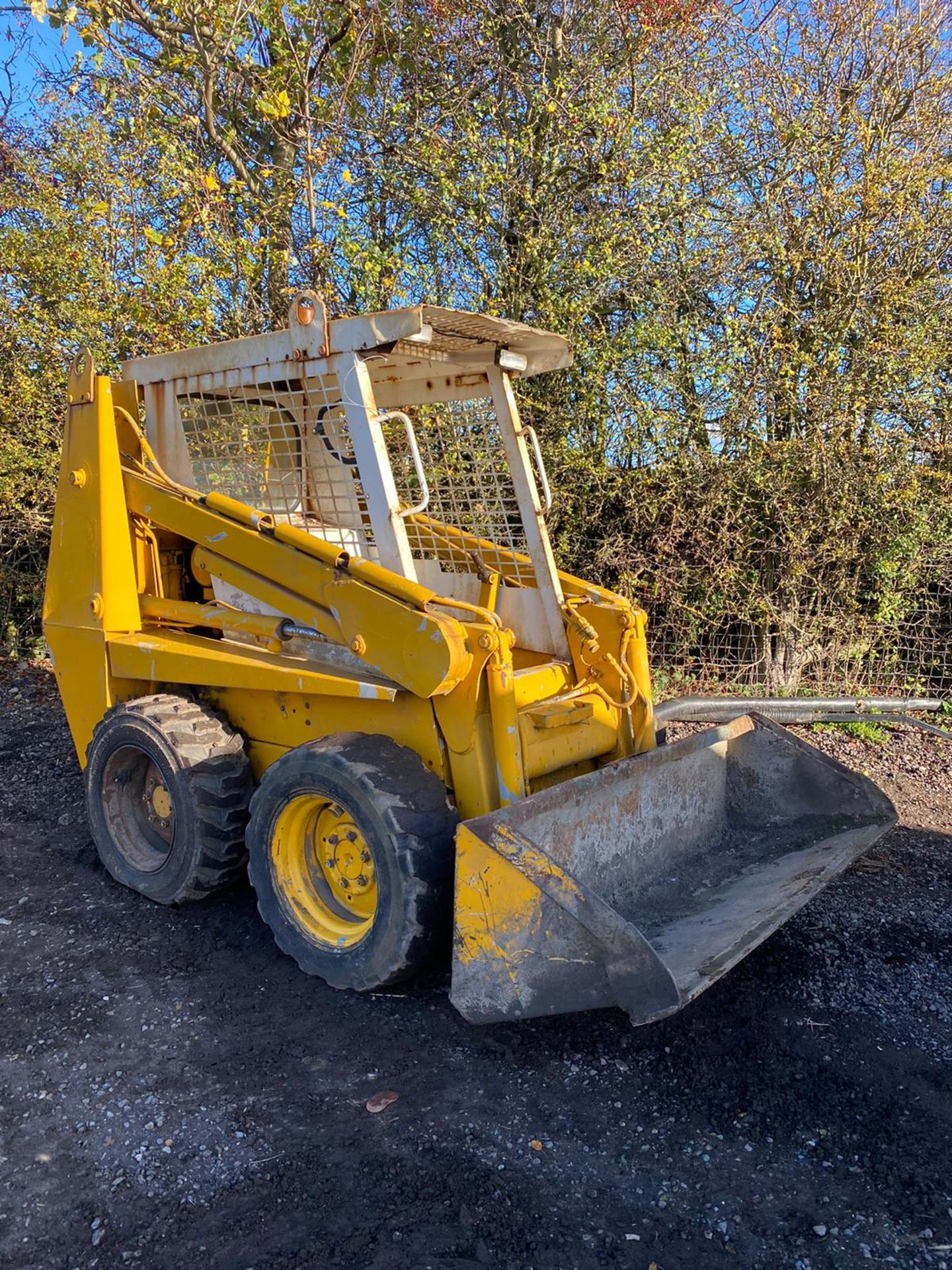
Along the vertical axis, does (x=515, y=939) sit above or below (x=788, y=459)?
below

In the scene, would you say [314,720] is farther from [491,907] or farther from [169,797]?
[491,907]

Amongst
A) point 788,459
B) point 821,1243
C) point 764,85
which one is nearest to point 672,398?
point 788,459

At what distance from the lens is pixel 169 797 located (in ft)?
13.7

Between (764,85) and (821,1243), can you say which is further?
(764,85)

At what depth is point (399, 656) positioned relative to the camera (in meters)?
3.32

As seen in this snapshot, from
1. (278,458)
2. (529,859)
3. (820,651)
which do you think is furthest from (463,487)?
(820,651)

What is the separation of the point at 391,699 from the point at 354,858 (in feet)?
2.10

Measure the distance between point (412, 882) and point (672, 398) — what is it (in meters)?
5.37

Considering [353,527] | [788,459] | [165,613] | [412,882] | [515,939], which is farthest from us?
[788,459]

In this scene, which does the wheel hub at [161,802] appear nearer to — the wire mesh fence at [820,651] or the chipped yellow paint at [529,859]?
the chipped yellow paint at [529,859]

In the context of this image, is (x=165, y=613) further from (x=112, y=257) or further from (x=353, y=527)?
(x=112, y=257)

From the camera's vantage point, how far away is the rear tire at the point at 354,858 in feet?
10.2

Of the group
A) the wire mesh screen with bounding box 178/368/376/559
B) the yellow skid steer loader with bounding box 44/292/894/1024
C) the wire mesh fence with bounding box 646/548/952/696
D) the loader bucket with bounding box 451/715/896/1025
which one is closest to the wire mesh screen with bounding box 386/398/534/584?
the yellow skid steer loader with bounding box 44/292/894/1024

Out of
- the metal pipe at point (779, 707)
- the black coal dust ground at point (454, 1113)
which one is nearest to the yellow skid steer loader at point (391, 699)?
the black coal dust ground at point (454, 1113)
